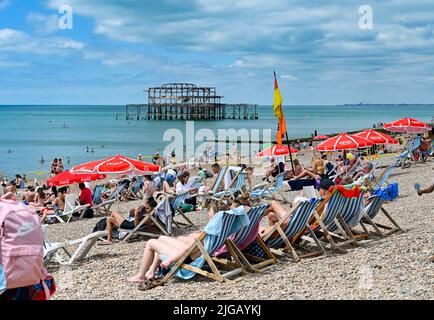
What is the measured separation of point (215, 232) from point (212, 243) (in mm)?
147

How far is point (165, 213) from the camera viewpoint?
25.3ft

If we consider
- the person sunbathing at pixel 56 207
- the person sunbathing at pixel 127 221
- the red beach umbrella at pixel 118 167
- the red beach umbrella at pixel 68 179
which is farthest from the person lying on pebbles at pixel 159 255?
the red beach umbrella at pixel 68 179

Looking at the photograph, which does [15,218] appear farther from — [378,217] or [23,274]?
[378,217]

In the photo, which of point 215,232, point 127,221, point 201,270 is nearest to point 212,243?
point 215,232

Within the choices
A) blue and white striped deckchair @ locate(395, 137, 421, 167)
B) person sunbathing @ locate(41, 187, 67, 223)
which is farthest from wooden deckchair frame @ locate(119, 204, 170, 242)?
blue and white striped deckchair @ locate(395, 137, 421, 167)

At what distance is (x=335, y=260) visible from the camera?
18.2 ft

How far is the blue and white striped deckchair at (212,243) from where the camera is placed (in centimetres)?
505

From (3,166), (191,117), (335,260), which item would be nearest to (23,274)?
(335,260)

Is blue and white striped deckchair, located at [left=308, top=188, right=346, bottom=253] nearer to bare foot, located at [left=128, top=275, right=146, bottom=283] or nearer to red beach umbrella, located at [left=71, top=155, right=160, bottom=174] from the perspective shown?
bare foot, located at [left=128, top=275, right=146, bottom=283]

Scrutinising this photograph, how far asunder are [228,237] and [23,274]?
7.78 feet

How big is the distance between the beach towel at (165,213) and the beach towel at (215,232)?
7.88ft

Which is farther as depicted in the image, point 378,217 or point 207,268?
point 378,217

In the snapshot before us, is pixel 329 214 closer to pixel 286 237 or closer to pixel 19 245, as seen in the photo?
pixel 286 237

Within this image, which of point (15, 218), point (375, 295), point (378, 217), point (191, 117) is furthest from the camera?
point (191, 117)
